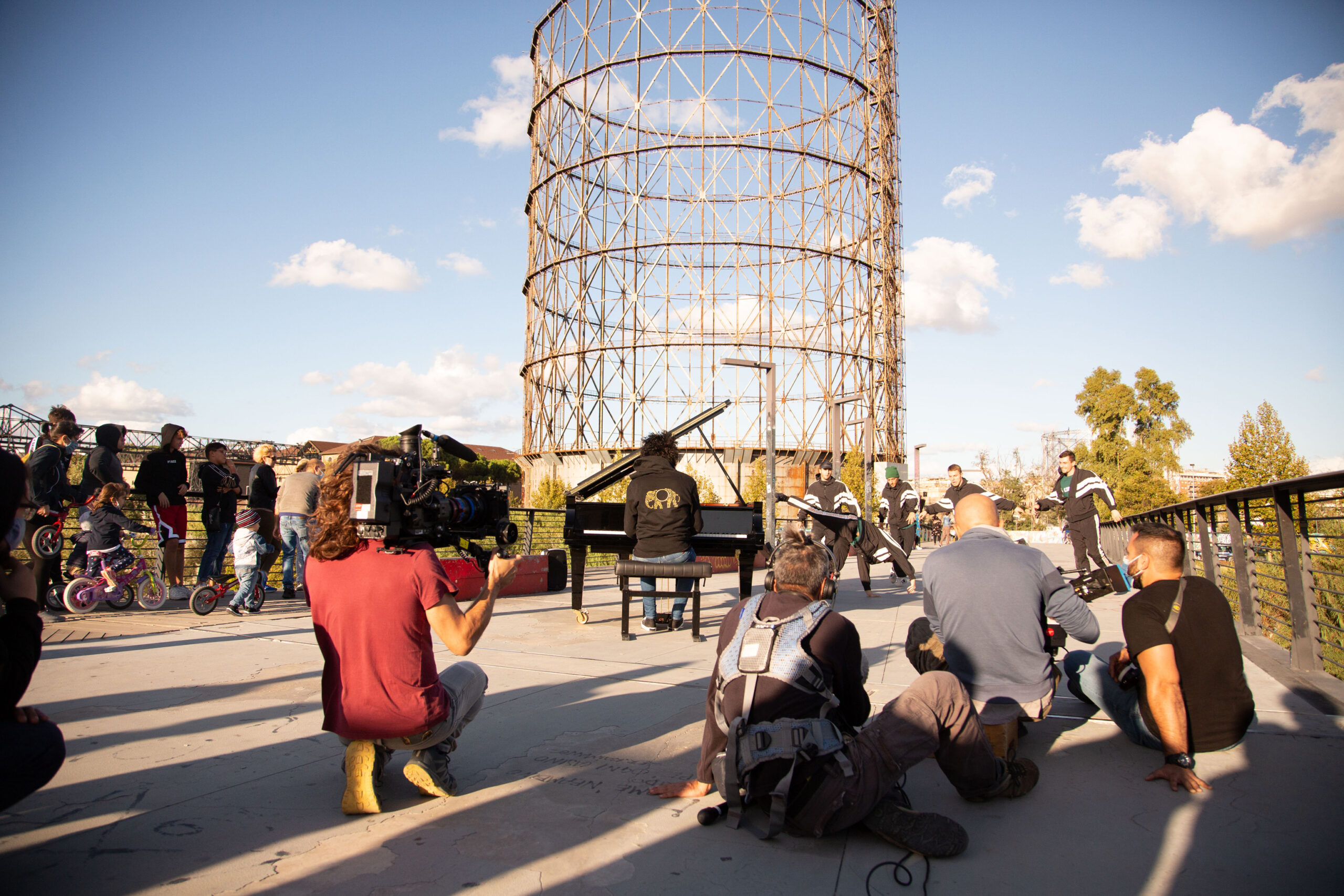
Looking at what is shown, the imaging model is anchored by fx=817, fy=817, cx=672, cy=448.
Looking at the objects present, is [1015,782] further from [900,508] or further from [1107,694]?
[900,508]

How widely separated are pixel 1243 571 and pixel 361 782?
653cm

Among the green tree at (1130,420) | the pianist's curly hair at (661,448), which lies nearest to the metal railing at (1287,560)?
the pianist's curly hair at (661,448)

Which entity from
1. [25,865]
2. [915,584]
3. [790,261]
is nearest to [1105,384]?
[790,261]

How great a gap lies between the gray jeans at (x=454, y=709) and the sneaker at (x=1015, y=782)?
6.69 feet

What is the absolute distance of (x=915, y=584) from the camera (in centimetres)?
1273

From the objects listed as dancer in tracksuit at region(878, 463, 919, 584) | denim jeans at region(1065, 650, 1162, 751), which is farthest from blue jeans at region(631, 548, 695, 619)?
dancer in tracksuit at region(878, 463, 919, 584)

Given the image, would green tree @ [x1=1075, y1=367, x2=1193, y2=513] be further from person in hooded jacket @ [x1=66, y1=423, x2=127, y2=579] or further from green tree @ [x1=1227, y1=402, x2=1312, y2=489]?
person in hooded jacket @ [x1=66, y1=423, x2=127, y2=579]

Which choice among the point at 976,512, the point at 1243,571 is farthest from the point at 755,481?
the point at 976,512

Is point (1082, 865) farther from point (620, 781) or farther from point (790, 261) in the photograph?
point (790, 261)

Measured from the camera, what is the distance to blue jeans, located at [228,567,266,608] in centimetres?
841

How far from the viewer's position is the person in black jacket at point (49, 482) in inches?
293

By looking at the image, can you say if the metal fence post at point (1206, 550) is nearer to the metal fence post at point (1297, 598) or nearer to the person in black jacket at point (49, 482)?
the metal fence post at point (1297, 598)

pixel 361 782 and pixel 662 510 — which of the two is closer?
pixel 361 782

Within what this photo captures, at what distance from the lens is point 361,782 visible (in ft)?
10.2
